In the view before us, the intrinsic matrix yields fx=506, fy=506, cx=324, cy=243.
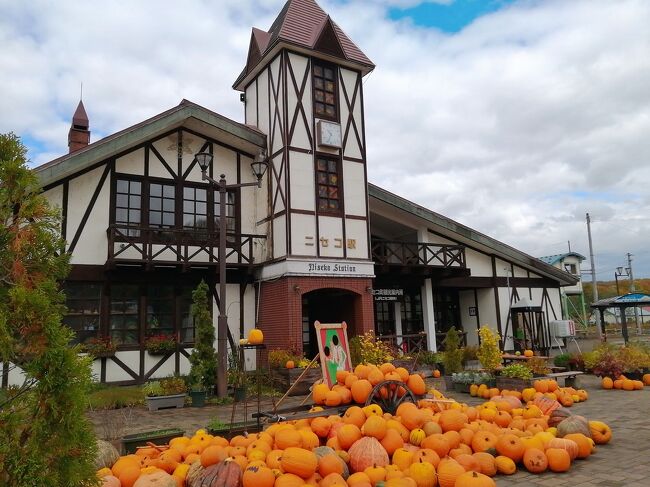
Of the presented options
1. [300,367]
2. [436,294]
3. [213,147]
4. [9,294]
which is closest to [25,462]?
[9,294]

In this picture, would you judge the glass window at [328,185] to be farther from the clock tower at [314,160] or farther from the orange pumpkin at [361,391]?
the orange pumpkin at [361,391]

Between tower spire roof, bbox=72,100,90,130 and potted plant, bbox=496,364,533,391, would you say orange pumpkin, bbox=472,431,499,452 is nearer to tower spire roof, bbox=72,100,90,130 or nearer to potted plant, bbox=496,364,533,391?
potted plant, bbox=496,364,533,391

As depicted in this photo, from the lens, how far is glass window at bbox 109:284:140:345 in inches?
523

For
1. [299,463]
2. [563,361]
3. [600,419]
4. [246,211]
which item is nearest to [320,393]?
[299,463]

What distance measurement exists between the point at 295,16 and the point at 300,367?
10.8 metres

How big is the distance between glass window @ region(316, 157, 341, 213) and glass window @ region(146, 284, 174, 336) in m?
4.97

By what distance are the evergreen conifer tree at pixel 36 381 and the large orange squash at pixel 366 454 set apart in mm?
2992

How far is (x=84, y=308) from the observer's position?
513 inches

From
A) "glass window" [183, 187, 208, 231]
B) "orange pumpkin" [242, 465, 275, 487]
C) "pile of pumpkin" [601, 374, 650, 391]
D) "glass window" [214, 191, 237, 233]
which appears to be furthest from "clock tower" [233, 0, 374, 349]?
"orange pumpkin" [242, 465, 275, 487]

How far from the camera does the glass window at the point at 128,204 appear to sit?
13.6 meters

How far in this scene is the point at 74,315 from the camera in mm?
12883

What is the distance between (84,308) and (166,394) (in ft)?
12.0

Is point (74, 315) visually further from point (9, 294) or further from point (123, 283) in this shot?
point (9, 294)

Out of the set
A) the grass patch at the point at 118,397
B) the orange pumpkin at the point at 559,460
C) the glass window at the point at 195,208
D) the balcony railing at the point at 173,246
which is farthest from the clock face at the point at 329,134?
the orange pumpkin at the point at 559,460
